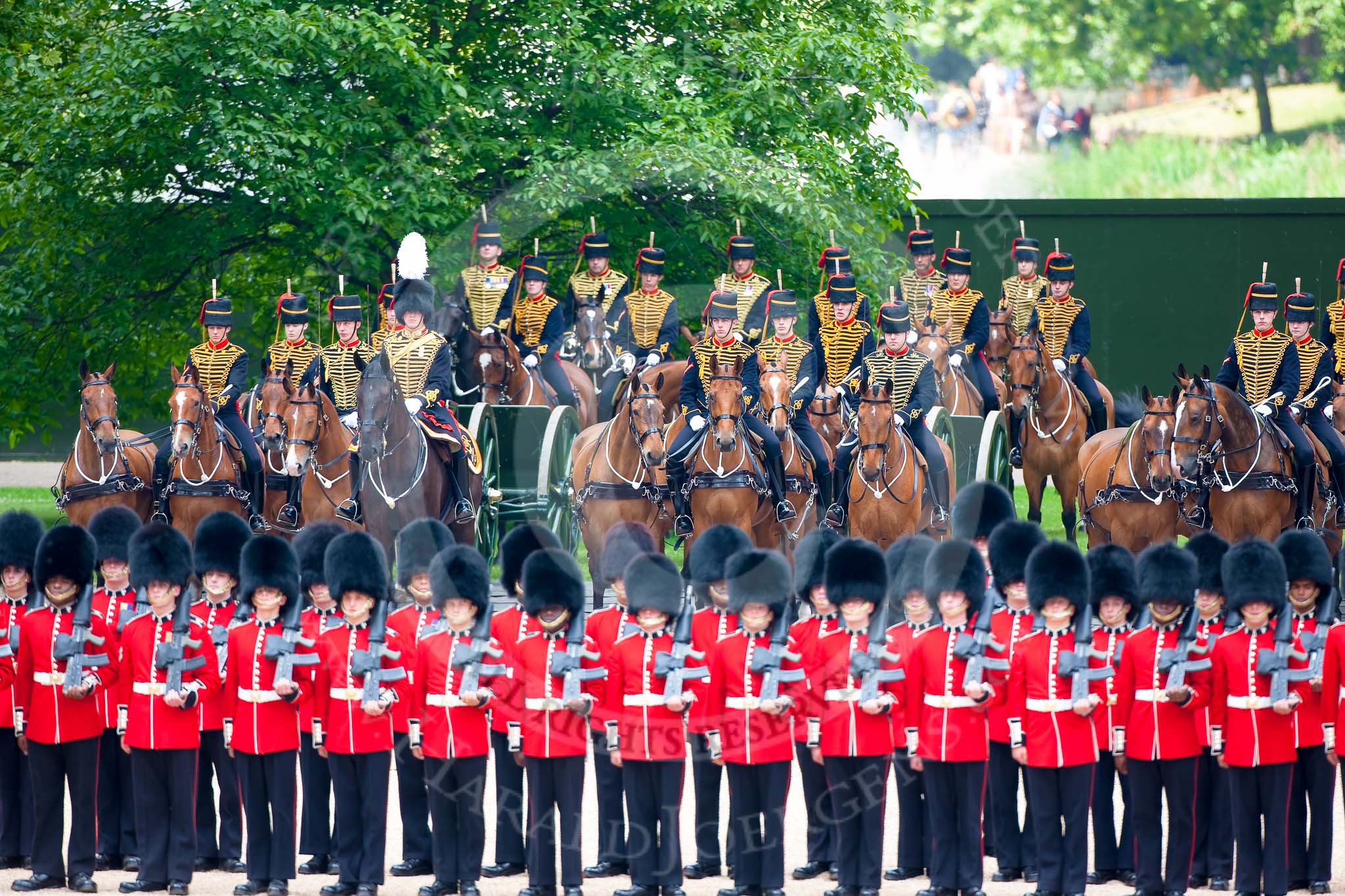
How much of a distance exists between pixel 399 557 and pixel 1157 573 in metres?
3.73

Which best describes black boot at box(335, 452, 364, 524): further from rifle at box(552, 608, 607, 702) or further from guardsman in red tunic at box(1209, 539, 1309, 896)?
guardsman in red tunic at box(1209, 539, 1309, 896)

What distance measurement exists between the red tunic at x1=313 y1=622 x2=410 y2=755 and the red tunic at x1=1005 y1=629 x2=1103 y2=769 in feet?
8.32

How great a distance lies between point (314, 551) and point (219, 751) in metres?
0.97

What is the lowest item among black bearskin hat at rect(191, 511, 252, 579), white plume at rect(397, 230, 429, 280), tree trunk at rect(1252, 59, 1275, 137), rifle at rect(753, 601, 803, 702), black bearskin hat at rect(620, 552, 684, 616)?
rifle at rect(753, 601, 803, 702)

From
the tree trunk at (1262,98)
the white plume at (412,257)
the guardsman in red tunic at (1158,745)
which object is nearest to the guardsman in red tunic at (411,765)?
the guardsman in red tunic at (1158,745)

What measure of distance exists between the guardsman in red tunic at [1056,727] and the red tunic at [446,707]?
2.18 metres

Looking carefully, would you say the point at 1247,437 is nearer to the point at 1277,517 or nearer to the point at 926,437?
the point at 1277,517

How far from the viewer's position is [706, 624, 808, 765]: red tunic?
9.14 meters

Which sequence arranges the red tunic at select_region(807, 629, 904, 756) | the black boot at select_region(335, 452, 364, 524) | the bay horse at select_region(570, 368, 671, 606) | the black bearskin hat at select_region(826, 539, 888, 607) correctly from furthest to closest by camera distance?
the black boot at select_region(335, 452, 364, 524), the bay horse at select_region(570, 368, 671, 606), the black bearskin hat at select_region(826, 539, 888, 607), the red tunic at select_region(807, 629, 904, 756)

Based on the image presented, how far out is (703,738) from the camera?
9.20m

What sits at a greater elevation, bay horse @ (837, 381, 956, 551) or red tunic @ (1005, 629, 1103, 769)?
bay horse @ (837, 381, 956, 551)

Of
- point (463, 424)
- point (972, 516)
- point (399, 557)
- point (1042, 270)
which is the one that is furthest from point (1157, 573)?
point (1042, 270)

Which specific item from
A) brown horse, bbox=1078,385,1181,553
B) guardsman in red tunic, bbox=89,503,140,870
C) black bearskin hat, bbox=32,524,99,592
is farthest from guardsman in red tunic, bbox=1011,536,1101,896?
brown horse, bbox=1078,385,1181,553

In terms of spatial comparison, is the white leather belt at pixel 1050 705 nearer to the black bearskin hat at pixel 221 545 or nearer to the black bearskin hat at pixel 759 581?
the black bearskin hat at pixel 759 581
